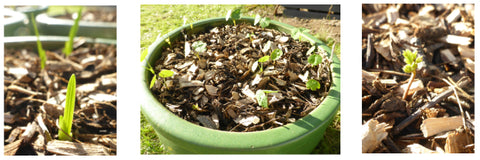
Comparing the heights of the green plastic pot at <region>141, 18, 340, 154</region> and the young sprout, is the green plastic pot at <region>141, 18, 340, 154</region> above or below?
below

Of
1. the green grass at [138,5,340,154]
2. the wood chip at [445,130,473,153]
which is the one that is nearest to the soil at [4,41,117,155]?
the green grass at [138,5,340,154]

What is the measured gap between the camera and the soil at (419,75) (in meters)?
0.98

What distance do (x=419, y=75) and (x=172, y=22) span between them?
88 cm

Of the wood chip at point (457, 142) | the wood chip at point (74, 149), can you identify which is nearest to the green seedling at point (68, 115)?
the wood chip at point (74, 149)

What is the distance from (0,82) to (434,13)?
Result: 175 cm

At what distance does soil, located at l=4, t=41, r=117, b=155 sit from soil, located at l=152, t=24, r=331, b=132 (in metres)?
0.36

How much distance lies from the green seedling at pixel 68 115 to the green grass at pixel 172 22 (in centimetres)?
21

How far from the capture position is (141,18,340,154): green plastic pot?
29.5 inches

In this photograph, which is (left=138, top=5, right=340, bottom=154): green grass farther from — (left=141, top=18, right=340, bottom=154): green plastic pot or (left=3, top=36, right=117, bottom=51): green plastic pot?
(left=3, top=36, right=117, bottom=51): green plastic pot

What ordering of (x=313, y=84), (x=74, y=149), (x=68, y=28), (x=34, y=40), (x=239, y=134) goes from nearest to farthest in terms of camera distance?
(x=239, y=134) → (x=313, y=84) → (x=74, y=149) → (x=34, y=40) → (x=68, y=28)

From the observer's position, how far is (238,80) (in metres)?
0.98

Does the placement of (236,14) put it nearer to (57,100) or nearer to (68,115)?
(68,115)

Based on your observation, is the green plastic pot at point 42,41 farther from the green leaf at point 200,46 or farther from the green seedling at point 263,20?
the green seedling at point 263,20

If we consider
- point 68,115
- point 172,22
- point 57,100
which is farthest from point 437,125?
point 57,100
